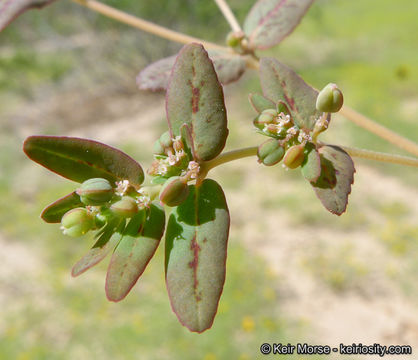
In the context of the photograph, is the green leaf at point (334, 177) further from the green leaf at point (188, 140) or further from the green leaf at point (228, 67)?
the green leaf at point (228, 67)

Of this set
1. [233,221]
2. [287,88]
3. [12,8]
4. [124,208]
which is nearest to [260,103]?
[287,88]

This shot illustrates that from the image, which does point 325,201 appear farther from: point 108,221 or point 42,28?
point 42,28

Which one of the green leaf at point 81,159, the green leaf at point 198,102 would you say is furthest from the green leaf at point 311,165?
the green leaf at point 81,159

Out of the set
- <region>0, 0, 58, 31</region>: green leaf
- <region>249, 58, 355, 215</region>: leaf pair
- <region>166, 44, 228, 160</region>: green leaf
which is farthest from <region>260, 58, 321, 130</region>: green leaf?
<region>0, 0, 58, 31</region>: green leaf

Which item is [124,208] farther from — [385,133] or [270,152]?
[385,133]

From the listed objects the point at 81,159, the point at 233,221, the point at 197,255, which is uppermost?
the point at 81,159
